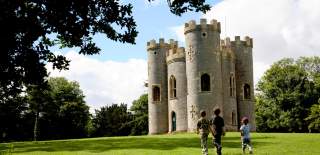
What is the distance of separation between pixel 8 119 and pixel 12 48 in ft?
6.05

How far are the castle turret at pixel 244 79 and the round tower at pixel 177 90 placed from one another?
5.89m

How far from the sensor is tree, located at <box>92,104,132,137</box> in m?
76.2

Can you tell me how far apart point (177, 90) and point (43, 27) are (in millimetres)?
42365

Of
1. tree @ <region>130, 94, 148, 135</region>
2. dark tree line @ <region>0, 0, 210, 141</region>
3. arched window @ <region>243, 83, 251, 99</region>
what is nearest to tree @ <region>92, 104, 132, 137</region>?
tree @ <region>130, 94, 148, 135</region>

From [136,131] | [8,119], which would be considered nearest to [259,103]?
[136,131]

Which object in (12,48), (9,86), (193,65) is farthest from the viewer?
(193,65)

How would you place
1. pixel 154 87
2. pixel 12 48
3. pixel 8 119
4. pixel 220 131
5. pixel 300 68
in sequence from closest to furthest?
pixel 12 48
pixel 8 119
pixel 220 131
pixel 154 87
pixel 300 68

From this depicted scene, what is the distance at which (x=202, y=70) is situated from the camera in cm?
4572

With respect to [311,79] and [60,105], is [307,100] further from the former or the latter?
[60,105]

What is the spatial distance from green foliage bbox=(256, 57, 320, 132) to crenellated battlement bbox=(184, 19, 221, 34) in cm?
2429

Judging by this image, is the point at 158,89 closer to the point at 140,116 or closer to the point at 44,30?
the point at 140,116

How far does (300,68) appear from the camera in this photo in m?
71.8

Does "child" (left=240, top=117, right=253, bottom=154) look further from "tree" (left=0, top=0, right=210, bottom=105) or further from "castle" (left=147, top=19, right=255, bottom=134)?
"castle" (left=147, top=19, right=255, bottom=134)

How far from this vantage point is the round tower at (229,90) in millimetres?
47281
